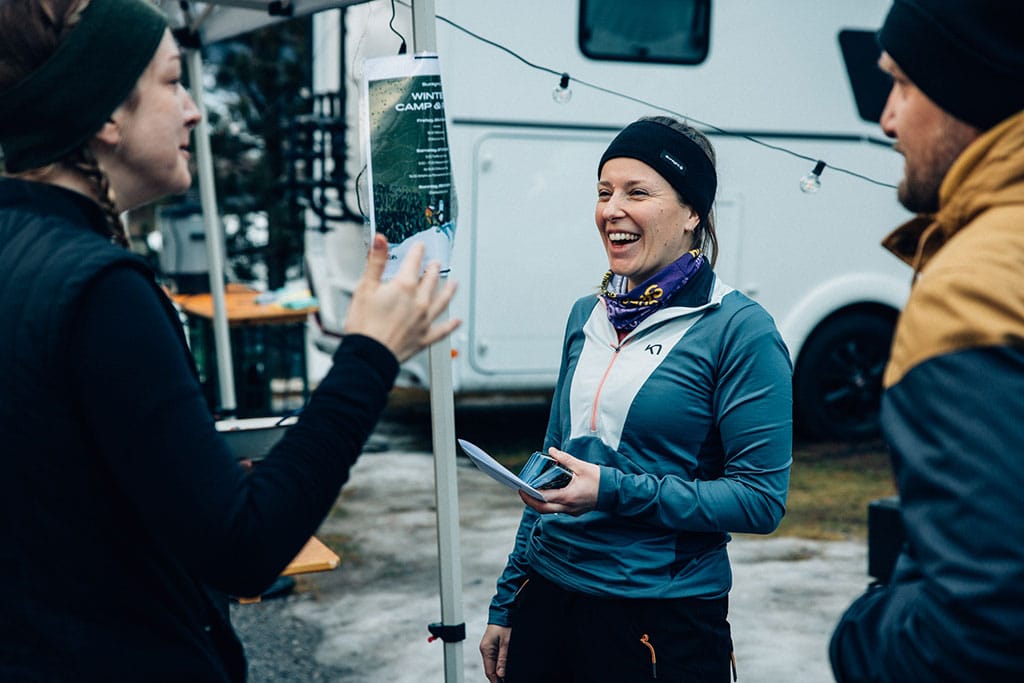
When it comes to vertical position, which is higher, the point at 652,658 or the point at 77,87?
the point at 77,87

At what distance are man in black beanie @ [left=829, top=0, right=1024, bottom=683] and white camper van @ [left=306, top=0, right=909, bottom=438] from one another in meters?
4.55

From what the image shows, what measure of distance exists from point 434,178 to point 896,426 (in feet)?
3.37

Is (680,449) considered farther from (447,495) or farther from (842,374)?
(842,374)

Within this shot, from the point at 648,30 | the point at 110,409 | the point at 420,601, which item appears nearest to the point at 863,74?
the point at 648,30

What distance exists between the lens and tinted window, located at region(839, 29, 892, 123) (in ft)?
22.2

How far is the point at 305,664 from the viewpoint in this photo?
388 cm

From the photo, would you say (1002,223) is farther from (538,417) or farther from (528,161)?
(538,417)

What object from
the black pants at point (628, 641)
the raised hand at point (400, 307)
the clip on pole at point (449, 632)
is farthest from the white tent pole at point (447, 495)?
the raised hand at point (400, 307)

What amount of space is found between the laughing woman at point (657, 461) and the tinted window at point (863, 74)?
511cm

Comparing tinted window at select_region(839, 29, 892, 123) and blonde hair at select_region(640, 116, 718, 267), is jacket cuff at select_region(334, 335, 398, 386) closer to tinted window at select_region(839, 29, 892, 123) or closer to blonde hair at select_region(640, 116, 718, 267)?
blonde hair at select_region(640, 116, 718, 267)

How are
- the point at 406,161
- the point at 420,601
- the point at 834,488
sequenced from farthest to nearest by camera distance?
the point at 834,488 → the point at 420,601 → the point at 406,161

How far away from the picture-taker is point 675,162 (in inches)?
85.7

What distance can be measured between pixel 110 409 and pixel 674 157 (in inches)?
54.3

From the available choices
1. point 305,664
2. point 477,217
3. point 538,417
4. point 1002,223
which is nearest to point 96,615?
point 1002,223
